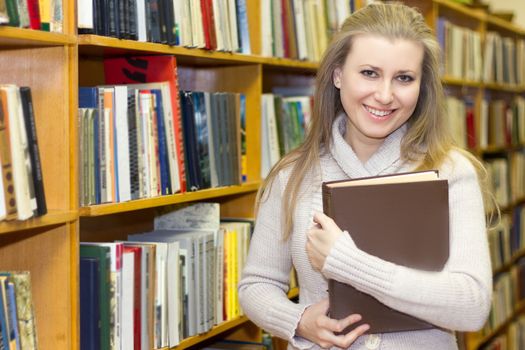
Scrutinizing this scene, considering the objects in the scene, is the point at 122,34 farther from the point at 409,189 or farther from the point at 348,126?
the point at 409,189

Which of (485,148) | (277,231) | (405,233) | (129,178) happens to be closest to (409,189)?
(405,233)

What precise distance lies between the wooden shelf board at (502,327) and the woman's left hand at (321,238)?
2.74 meters

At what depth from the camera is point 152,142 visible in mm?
2000

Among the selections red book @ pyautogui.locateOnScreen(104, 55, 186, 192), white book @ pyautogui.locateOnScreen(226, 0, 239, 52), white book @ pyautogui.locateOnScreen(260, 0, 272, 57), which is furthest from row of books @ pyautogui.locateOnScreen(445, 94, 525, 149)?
red book @ pyautogui.locateOnScreen(104, 55, 186, 192)

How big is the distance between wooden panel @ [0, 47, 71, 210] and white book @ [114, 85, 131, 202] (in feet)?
0.59

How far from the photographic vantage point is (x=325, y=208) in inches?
63.4

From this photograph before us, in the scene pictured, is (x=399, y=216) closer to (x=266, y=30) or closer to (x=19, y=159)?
(x=19, y=159)

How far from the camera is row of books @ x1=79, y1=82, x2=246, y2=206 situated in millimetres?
1811

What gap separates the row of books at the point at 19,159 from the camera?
5.09 ft

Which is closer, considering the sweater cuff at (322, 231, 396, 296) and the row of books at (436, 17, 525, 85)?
the sweater cuff at (322, 231, 396, 296)

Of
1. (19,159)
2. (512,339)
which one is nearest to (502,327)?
(512,339)

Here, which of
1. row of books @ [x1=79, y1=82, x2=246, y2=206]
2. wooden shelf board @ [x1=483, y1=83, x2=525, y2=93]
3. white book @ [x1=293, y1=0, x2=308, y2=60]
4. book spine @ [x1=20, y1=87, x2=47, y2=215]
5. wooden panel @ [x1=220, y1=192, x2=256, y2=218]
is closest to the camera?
book spine @ [x1=20, y1=87, x2=47, y2=215]

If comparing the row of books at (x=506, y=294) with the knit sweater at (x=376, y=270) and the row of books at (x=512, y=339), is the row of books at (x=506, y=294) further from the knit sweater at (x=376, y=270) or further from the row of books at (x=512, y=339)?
the knit sweater at (x=376, y=270)

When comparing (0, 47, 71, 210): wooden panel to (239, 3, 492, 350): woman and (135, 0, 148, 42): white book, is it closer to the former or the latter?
(135, 0, 148, 42): white book
